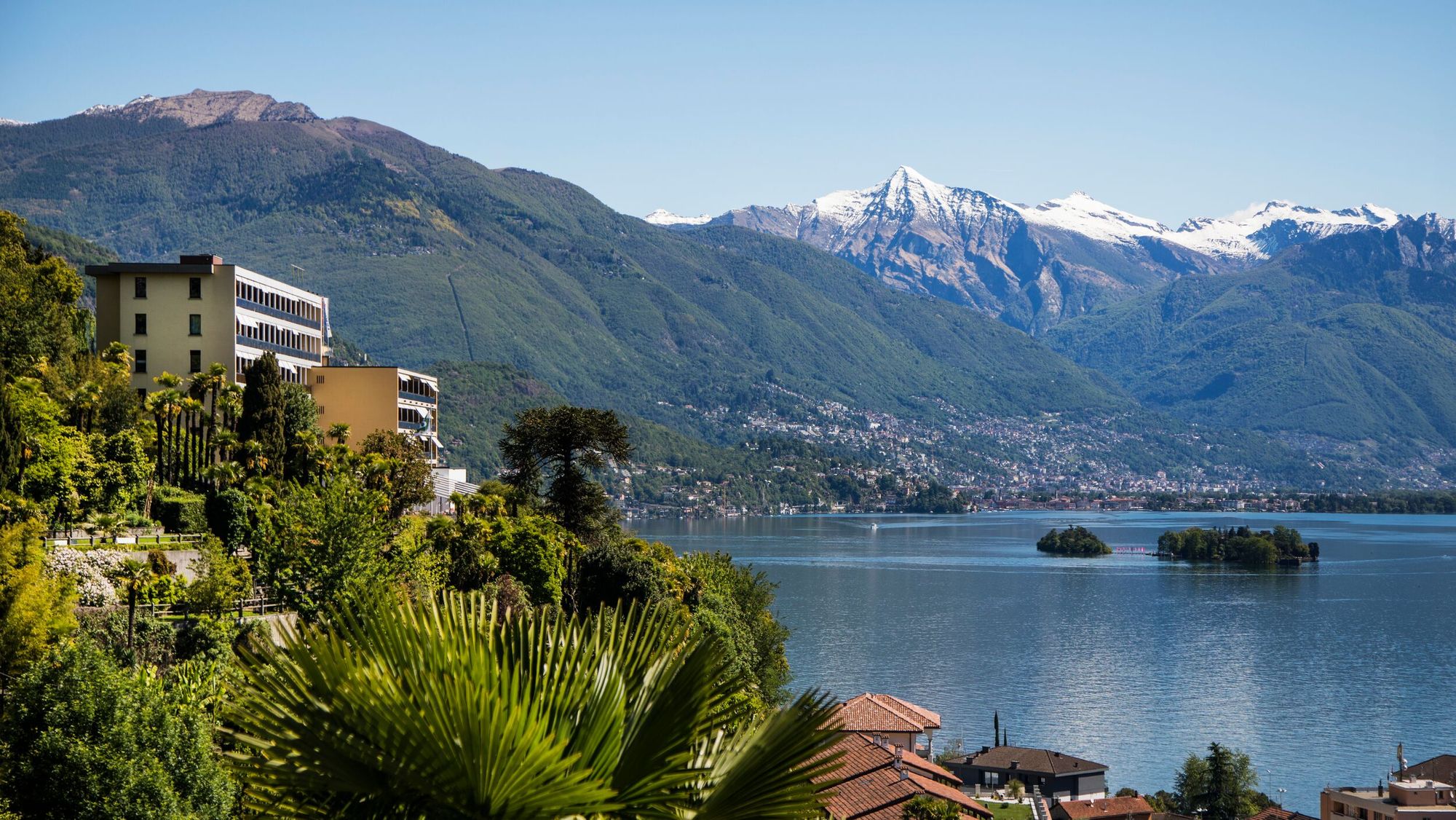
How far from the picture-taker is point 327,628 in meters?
7.43

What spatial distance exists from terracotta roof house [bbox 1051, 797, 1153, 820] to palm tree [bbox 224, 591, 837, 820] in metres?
48.9

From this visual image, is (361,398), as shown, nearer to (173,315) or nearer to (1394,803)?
(173,315)

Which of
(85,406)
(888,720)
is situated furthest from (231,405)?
(888,720)

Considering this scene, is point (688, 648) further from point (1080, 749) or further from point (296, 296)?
point (1080, 749)

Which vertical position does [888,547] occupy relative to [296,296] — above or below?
below

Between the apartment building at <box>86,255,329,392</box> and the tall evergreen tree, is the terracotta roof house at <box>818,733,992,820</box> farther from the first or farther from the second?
the apartment building at <box>86,255,329,392</box>

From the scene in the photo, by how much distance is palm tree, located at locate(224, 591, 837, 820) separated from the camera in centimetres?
669

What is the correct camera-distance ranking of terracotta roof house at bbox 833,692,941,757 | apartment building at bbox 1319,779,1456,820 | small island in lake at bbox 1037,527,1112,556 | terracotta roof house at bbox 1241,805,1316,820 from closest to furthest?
1. terracotta roof house at bbox 833,692,941,757
2. apartment building at bbox 1319,779,1456,820
3. terracotta roof house at bbox 1241,805,1316,820
4. small island in lake at bbox 1037,527,1112,556

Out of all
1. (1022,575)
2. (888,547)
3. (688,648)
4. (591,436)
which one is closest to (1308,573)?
(1022,575)

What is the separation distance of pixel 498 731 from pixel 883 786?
30810 millimetres

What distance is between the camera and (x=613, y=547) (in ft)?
187

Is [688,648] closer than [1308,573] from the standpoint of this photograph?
Yes

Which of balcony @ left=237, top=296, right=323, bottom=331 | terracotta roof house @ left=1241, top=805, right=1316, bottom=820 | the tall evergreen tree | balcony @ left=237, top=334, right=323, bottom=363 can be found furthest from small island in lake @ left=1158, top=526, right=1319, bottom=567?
balcony @ left=237, top=296, right=323, bottom=331

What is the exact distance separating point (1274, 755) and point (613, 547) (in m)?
34.5
